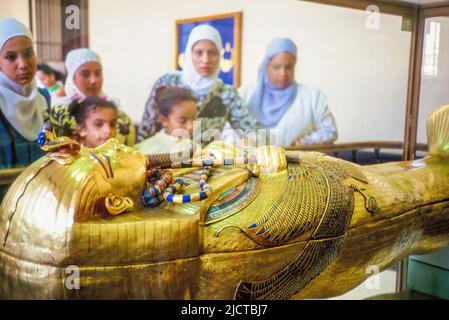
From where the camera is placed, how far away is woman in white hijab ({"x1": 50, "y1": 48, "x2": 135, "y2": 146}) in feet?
7.43

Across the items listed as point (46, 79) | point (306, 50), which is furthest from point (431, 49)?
point (46, 79)

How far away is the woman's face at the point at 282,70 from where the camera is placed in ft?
9.93

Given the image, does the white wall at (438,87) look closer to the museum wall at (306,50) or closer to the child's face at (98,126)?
the museum wall at (306,50)

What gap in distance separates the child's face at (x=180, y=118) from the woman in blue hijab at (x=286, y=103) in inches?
14.6

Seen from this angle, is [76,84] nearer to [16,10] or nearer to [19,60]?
[19,60]

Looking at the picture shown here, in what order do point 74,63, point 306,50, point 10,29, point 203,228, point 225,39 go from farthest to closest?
point 306,50, point 225,39, point 74,63, point 10,29, point 203,228

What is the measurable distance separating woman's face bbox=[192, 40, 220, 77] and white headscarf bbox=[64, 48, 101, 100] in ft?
2.03

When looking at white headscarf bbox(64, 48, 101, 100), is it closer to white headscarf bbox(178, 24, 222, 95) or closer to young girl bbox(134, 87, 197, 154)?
young girl bbox(134, 87, 197, 154)

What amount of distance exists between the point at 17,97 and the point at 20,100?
17mm

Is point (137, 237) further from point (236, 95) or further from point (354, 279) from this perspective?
point (236, 95)

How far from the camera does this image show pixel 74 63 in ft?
7.53

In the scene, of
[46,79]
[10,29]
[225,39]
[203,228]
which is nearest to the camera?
[203,228]
